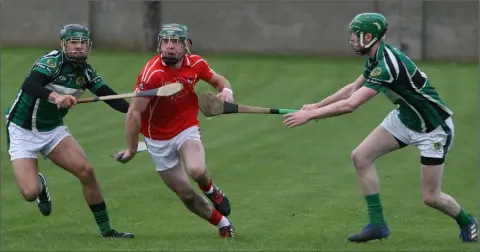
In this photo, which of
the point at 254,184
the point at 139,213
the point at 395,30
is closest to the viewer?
the point at 139,213

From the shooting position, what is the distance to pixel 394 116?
10.1 m

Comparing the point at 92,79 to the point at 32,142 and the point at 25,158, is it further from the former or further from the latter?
the point at 25,158

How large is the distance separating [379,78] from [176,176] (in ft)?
7.46

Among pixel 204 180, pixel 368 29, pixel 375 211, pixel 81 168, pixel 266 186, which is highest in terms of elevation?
pixel 368 29

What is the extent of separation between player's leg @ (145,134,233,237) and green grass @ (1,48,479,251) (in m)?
0.29

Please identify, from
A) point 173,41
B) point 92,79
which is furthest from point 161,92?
point 92,79

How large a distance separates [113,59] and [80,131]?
8.38 m

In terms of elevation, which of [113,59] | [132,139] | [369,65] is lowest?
[113,59]

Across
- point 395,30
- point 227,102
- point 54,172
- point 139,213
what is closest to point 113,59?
point 395,30

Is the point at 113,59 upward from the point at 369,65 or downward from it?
downward

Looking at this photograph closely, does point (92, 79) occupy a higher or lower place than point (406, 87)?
lower

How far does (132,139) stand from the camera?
9.92 meters

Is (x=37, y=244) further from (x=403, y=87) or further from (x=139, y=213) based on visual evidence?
(x=403, y=87)

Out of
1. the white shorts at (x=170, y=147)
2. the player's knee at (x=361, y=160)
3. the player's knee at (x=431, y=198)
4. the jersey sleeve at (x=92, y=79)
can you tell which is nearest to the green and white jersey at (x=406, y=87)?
the player's knee at (x=361, y=160)
